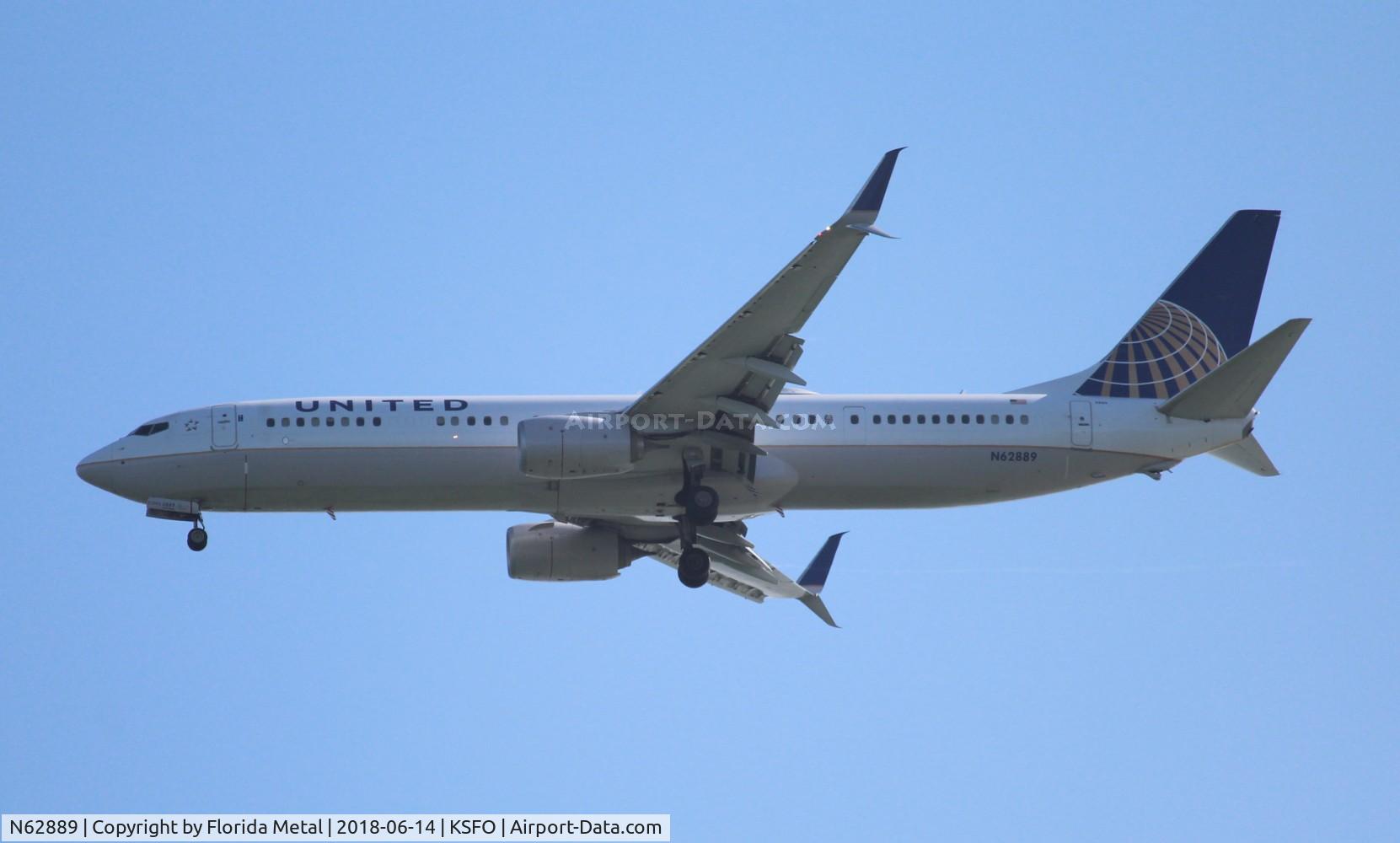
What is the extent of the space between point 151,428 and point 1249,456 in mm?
23650

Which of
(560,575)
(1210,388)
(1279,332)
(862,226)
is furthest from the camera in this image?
(560,575)

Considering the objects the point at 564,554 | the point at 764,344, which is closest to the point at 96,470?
the point at 564,554

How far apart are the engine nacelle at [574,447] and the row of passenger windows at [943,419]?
521 centimetres

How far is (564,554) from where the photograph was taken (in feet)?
136

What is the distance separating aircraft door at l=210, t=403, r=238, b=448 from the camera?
38.2 m

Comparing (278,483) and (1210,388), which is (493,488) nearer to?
(278,483)

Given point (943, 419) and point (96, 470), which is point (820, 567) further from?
point (96, 470)

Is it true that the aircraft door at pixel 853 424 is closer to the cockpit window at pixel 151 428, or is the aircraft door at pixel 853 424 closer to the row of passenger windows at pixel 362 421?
the row of passenger windows at pixel 362 421

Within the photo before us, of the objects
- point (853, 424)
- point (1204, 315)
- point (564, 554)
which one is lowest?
point (564, 554)

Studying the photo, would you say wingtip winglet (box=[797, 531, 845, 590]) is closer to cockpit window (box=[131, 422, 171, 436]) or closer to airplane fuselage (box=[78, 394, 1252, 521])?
airplane fuselage (box=[78, 394, 1252, 521])

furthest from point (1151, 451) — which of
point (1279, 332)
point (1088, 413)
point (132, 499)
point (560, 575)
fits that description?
point (132, 499)

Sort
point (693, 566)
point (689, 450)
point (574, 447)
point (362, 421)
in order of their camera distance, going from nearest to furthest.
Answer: point (574, 447) → point (689, 450) → point (362, 421) → point (693, 566)

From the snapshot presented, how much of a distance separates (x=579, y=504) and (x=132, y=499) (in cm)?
967

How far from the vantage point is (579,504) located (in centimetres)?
3825
